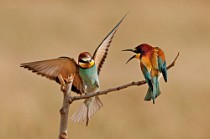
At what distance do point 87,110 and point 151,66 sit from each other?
1.50 ft

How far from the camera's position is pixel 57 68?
2.03m

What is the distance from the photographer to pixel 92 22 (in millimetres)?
12000

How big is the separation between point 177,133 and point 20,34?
498 cm

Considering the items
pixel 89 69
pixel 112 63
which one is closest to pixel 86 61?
pixel 89 69

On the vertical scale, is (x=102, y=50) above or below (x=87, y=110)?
above

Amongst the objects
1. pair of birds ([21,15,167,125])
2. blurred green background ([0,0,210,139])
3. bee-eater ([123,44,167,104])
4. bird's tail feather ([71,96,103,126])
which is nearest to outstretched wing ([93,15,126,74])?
pair of birds ([21,15,167,125])

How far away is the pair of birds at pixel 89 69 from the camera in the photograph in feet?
5.80

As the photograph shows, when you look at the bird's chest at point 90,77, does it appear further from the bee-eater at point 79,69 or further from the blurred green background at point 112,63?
the blurred green background at point 112,63

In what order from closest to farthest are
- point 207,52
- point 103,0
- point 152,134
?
point 152,134, point 207,52, point 103,0

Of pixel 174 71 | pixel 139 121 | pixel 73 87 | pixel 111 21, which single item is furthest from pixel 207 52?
pixel 73 87

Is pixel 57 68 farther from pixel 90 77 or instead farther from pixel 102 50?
pixel 102 50

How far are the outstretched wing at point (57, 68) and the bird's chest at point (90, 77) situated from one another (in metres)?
0.02

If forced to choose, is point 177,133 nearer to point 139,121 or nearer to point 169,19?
point 139,121

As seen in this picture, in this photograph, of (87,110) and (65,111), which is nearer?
(65,111)
